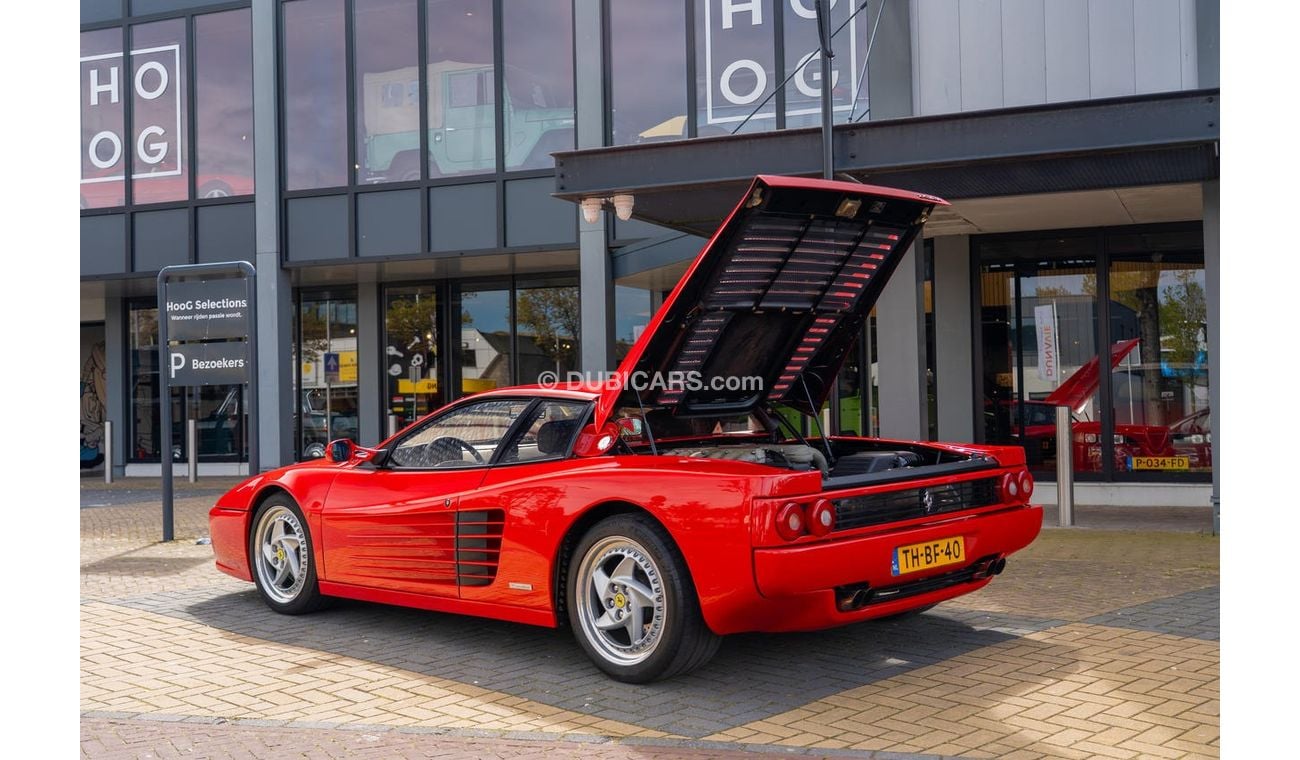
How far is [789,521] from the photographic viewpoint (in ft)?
15.0

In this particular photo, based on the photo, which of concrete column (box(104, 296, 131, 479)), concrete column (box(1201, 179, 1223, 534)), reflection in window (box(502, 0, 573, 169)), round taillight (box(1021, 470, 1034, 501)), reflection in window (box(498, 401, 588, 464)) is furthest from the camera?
concrete column (box(104, 296, 131, 479))

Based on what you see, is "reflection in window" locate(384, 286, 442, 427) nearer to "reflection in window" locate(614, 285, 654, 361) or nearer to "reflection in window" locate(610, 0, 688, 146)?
"reflection in window" locate(614, 285, 654, 361)

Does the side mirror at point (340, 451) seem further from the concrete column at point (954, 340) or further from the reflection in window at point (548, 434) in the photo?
the concrete column at point (954, 340)

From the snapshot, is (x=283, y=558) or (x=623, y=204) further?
(x=623, y=204)

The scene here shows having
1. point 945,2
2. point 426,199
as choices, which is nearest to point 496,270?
point 426,199

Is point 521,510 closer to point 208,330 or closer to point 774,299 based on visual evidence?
point 774,299

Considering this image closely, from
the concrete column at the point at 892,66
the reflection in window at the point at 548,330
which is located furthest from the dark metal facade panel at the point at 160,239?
the concrete column at the point at 892,66

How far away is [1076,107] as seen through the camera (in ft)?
27.8

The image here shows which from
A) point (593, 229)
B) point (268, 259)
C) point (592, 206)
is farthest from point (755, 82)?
point (268, 259)

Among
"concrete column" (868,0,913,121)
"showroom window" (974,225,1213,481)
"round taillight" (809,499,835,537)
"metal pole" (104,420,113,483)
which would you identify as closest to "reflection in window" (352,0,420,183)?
"metal pole" (104,420,113,483)

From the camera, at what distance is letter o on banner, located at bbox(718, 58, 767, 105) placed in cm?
1367

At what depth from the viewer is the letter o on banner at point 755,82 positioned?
13672 millimetres

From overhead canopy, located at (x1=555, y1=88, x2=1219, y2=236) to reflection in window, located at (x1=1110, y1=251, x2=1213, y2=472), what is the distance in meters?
2.92

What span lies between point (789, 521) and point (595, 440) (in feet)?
4.06
